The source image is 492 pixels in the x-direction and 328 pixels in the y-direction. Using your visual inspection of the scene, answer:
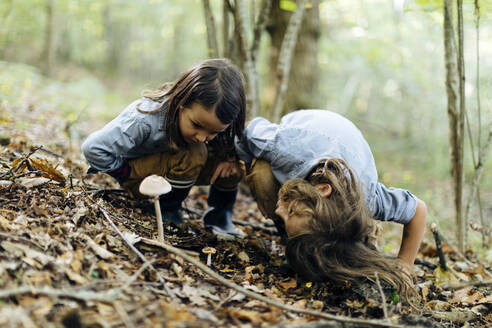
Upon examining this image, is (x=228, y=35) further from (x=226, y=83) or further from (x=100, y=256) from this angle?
(x=100, y=256)

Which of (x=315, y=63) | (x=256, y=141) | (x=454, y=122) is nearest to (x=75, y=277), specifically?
(x=256, y=141)

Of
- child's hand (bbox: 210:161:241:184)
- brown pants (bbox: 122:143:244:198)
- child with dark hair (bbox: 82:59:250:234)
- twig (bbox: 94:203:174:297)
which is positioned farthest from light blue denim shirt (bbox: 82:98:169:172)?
child's hand (bbox: 210:161:241:184)

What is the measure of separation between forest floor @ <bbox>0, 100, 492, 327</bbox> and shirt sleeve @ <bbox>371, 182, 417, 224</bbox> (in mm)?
580

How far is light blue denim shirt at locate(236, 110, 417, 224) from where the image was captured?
268cm

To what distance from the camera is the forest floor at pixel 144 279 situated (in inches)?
61.0

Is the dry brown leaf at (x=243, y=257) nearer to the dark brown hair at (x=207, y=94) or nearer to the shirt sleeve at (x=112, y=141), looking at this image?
the dark brown hair at (x=207, y=94)

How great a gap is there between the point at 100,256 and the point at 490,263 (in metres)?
3.59

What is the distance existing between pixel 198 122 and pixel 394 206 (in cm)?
164

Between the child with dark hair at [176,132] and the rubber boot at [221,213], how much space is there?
75 millimetres

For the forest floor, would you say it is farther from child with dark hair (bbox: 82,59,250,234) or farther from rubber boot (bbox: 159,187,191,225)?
child with dark hair (bbox: 82,59,250,234)

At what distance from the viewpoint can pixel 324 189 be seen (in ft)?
8.34

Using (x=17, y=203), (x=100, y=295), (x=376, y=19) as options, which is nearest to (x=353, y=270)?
(x=100, y=295)

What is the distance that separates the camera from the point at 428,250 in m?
3.78

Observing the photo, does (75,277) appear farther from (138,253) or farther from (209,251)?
(209,251)
